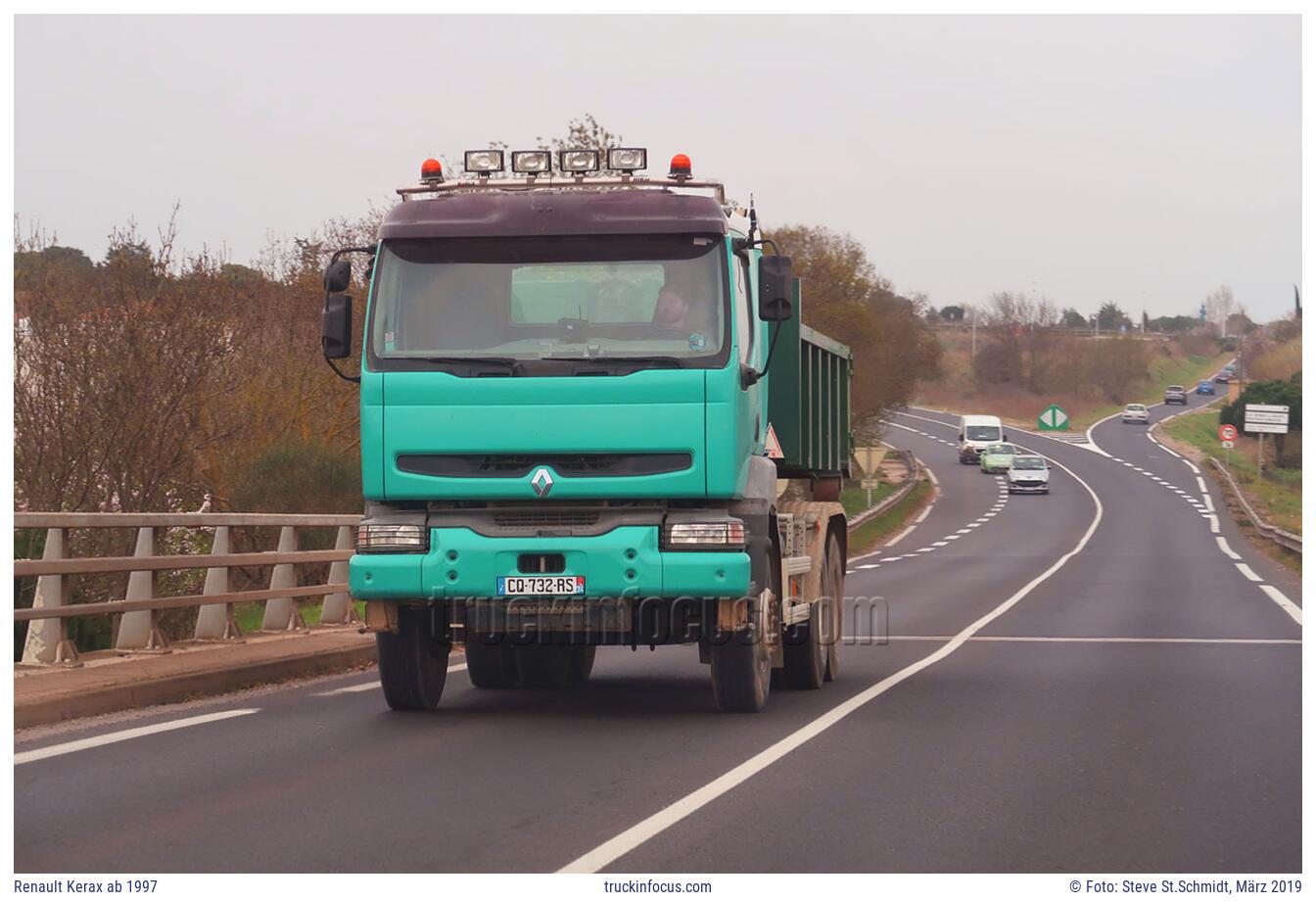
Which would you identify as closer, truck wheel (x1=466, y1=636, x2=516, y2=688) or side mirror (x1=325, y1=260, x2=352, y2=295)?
side mirror (x1=325, y1=260, x2=352, y2=295)

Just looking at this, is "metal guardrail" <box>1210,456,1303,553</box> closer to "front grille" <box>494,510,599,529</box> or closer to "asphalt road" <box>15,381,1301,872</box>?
"asphalt road" <box>15,381,1301,872</box>

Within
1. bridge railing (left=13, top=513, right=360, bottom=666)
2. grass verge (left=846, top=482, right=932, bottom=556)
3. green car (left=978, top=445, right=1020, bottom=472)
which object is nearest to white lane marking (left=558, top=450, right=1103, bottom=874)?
bridge railing (left=13, top=513, right=360, bottom=666)

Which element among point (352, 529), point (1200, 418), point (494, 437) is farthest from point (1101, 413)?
point (494, 437)

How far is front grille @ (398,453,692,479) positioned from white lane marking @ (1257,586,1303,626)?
634 inches

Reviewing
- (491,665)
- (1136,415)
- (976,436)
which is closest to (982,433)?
(976,436)

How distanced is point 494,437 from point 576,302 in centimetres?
94

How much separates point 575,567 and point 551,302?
1566 millimetres

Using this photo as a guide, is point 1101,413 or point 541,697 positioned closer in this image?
point 541,697

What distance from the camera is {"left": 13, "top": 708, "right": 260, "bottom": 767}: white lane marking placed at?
9.41 m

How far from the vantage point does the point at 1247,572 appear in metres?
40.3

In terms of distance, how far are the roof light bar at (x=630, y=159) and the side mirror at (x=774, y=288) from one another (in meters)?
1.16

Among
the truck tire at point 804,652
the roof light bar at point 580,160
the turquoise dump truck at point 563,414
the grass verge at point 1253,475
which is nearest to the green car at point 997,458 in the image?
the grass verge at point 1253,475

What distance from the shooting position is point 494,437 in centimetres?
1080

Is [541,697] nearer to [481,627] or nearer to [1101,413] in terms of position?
[481,627]
